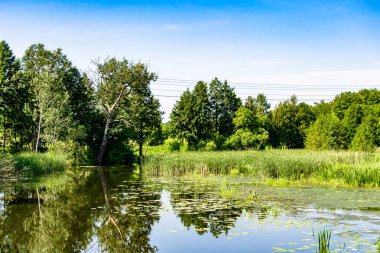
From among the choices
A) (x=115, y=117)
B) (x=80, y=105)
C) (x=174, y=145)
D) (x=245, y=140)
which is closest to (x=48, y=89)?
(x=80, y=105)

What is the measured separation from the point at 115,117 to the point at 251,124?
21.9m

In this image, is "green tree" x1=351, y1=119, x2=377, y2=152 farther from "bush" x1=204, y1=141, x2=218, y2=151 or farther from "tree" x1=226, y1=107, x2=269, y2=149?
"bush" x1=204, y1=141, x2=218, y2=151

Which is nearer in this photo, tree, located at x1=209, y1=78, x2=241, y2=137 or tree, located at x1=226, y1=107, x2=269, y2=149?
tree, located at x1=226, y1=107, x2=269, y2=149

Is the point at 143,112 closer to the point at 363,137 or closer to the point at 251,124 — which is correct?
the point at 251,124

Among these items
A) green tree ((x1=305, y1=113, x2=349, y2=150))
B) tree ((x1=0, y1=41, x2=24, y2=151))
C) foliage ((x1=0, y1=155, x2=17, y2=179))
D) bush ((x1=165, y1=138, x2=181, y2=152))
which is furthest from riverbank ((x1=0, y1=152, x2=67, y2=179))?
green tree ((x1=305, y1=113, x2=349, y2=150))

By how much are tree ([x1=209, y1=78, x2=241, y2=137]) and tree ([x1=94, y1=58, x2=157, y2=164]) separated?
1712cm

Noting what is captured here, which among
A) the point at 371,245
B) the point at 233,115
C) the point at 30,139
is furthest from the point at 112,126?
the point at 371,245

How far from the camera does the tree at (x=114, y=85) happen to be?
1992 inches

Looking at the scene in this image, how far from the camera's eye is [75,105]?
5016cm

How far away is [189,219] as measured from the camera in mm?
13469

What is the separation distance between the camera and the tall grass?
94.4 ft

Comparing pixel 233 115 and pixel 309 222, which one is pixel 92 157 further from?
pixel 309 222

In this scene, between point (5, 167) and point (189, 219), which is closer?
point (189, 219)

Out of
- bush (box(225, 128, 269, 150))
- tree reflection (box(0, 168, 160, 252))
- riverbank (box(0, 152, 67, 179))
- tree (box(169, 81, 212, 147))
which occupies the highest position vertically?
tree (box(169, 81, 212, 147))
